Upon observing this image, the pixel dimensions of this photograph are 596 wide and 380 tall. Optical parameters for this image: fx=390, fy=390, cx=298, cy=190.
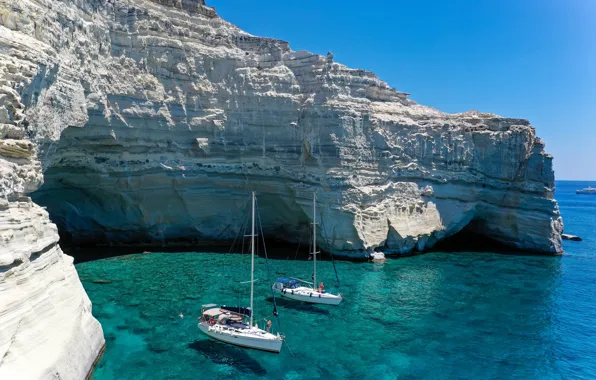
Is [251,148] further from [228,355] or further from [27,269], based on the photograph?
[27,269]

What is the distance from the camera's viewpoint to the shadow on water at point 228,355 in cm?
1541

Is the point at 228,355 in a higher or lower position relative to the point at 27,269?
lower

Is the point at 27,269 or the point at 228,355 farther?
the point at 228,355

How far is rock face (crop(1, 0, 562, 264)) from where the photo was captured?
28.8 metres

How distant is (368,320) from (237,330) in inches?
282

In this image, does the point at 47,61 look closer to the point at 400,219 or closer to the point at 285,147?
the point at 285,147

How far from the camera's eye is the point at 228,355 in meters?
16.4

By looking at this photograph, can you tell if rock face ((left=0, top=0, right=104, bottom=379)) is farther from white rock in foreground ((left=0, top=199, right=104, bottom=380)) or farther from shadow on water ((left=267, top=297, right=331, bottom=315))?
shadow on water ((left=267, top=297, right=331, bottom=315))

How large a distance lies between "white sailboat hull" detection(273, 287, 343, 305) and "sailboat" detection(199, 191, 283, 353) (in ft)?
15.8

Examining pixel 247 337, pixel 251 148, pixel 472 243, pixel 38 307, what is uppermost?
pixel 251 148

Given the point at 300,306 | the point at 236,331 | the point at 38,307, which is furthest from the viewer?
the point at 300,306

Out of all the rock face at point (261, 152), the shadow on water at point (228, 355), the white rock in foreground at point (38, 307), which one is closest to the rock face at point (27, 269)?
the white rock in foreground at point (38, 307)

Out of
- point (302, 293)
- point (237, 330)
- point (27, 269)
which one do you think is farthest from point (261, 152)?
point (27, 269)

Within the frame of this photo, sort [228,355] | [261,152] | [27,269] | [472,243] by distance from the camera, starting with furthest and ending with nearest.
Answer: [472,243] → [261,152] → [228,355] → [27,269]
